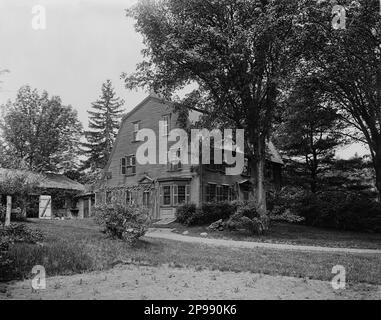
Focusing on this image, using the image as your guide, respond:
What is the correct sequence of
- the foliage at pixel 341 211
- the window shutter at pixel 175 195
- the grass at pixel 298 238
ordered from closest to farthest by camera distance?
the grass at pixel 298 238 < the foliage at pixel 341 211 < the window shutter at pixel 175 195

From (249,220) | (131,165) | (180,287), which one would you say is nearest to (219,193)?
(131,165)

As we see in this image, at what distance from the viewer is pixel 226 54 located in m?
22.1

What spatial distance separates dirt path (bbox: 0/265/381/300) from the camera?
296 inches

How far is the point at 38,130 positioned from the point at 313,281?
1868 inches

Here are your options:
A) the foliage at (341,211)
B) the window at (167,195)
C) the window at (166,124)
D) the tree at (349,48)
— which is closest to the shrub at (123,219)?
the tree at (349,48)

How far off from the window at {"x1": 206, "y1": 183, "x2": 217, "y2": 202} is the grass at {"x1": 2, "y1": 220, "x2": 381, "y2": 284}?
16701mm

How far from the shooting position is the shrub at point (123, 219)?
14320mm

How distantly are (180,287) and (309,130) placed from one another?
3297 centimetres

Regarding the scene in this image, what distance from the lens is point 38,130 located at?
51375 millimetres

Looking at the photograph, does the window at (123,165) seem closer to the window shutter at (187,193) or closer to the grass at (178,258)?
the window shutter at (187,193)

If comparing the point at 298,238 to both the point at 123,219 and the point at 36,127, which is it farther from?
the point at 36,127

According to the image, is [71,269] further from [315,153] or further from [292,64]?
[315,153]

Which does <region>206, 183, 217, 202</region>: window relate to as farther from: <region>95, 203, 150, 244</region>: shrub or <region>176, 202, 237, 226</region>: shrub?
<region>95, 203, 150, 244</region>: shrub
